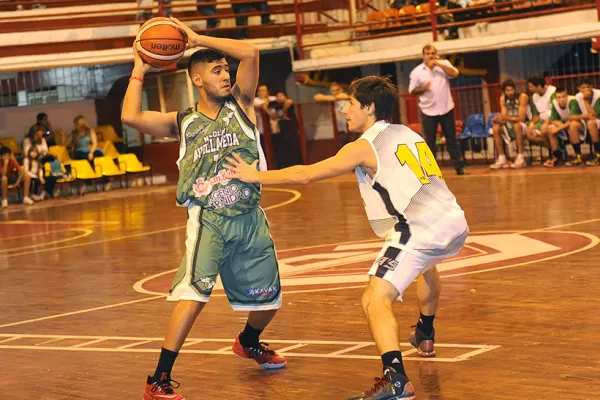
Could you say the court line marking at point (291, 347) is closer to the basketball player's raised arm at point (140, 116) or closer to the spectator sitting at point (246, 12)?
the basketball player's raised arm at point (140, 116)

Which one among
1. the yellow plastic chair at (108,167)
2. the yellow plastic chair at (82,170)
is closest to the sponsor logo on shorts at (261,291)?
the yellow plastic chair at (82,170)

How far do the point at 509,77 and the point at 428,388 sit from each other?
16.7m

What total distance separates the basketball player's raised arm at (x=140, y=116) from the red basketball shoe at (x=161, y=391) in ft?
4.62

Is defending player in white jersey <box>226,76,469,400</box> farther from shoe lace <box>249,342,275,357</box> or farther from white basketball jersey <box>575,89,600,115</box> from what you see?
white basketball jersey <box>575,89,600,115</box>

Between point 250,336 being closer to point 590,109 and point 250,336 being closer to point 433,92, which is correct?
point 433,92

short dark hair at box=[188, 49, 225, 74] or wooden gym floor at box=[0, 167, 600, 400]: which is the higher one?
short dark hair at box=[188, 49, 225, 74]

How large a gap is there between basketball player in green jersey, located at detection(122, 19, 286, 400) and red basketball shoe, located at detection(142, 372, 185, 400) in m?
0.42

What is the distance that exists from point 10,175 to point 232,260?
16.0 metres

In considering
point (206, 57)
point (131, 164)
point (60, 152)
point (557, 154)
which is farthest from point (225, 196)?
point (131, 164)

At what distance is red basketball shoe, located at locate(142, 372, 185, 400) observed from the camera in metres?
6.06

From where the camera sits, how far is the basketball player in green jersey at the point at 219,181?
636 centimetres

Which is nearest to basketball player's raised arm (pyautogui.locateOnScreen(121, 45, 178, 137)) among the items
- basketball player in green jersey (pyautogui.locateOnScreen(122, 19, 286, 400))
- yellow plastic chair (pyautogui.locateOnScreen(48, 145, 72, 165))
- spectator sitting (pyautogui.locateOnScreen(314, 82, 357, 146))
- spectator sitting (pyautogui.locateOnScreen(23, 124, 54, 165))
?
basketball player in green jersey (pyautogui.locateOnScreen(122, 19, 286, 400))

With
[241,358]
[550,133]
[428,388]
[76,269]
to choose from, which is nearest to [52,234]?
[76,269]

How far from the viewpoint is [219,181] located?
252 inches
